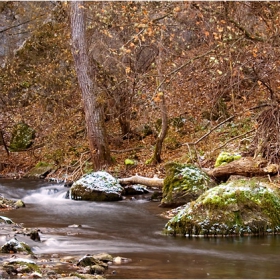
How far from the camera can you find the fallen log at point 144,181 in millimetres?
13328

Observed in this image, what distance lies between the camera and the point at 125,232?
8328mm

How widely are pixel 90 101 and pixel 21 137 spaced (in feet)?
18.1

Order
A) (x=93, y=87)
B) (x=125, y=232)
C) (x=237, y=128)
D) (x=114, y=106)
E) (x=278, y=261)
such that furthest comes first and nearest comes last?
1. (x=114, y=106)
2. (x=93, y=87)
3. (x=237, y=128)
4. (x=125, y=232)
5. (x=278, y=261)

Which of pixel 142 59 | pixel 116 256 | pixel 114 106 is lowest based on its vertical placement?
pixel 116 256

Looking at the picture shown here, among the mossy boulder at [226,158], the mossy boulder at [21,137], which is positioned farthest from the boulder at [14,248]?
the mossy boulder at [21,137]

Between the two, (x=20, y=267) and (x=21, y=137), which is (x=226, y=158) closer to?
(x=20, y=267)

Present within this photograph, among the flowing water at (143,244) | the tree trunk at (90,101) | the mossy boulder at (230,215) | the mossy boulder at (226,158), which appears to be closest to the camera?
the flowing water at (143,244)

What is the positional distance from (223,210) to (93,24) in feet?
35.5

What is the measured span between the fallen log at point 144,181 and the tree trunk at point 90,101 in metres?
2.34

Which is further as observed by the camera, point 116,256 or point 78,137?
point 78,137

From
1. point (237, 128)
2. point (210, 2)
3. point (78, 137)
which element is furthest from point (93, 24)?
point (210, 2)

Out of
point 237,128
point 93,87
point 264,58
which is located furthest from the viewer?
point 93,87

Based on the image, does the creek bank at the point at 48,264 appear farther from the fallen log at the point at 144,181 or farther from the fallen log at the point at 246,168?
the fallen log at the point at 144,181

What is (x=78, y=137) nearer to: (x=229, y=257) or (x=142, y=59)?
(x=142, y=59)
